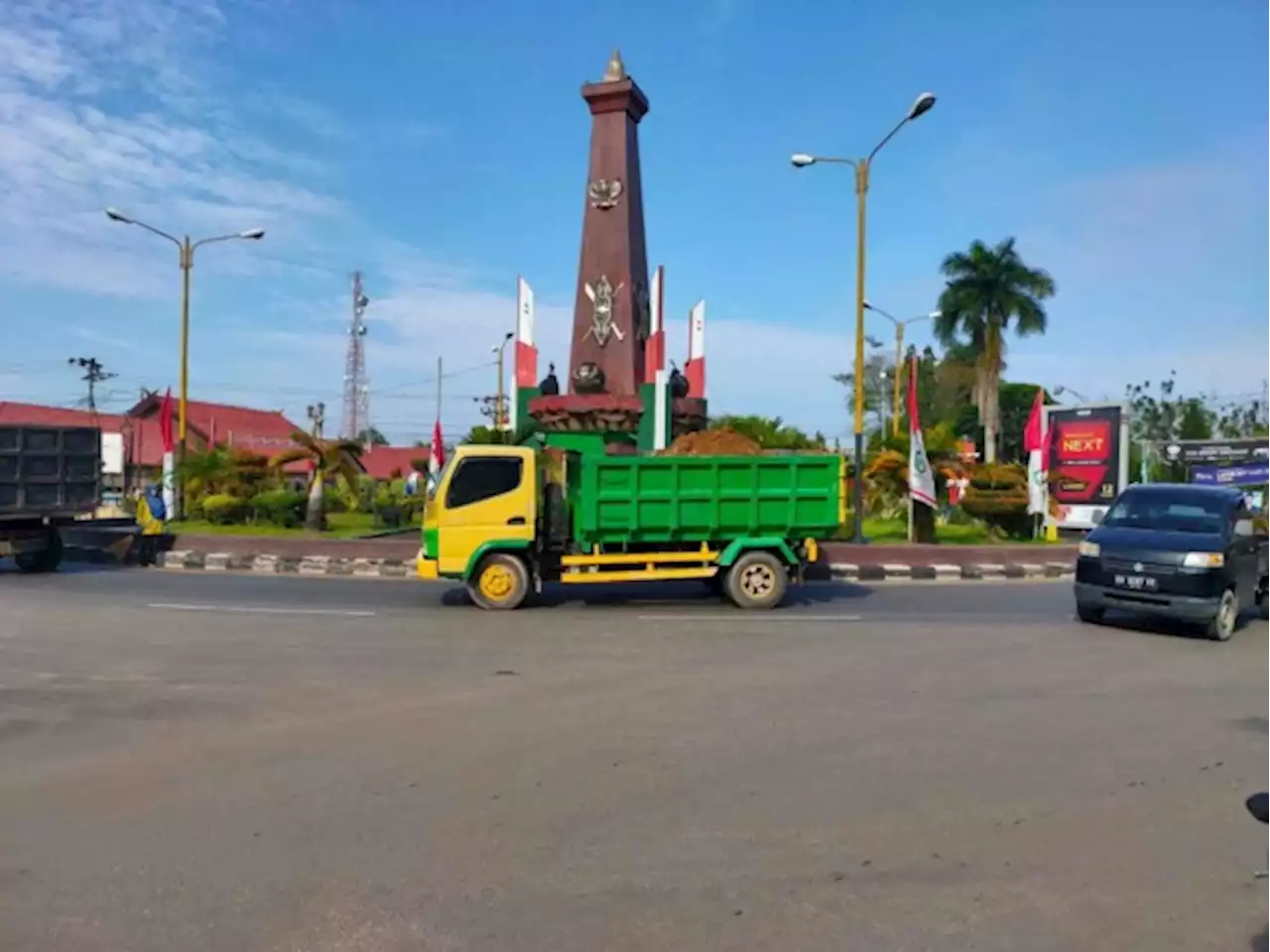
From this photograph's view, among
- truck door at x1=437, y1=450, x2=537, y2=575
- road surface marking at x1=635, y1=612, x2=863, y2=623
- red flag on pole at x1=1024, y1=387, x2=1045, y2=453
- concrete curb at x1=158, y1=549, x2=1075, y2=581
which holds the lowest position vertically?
road surface marking at x1=635, y1=612, x2=863, y2=623

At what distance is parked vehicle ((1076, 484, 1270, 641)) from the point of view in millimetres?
11133

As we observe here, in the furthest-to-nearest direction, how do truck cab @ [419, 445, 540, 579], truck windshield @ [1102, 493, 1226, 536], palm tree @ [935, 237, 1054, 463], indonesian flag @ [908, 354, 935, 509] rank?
palm tree @ [935, 237, 1054, 463], indonesian flag @ [908, 354, 935, 509], truck cab @ [419, 445, 540, 579], truck windshield @ [1102, 493, 1226, 536]

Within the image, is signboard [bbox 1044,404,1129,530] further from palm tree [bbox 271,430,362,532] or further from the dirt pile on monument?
palm tree [bbox 271,430,362,532]

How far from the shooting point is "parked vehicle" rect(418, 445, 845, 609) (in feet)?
43.8

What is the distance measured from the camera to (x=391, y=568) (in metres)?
18.9

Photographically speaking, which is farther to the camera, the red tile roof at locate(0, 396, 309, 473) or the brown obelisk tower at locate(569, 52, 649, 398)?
the red tile roof at locate(0, 396, 309, 473)

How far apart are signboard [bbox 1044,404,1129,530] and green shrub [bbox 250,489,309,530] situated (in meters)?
19.2

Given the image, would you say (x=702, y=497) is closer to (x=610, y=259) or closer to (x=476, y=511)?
(x=476, y=511)

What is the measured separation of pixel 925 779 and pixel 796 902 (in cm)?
190

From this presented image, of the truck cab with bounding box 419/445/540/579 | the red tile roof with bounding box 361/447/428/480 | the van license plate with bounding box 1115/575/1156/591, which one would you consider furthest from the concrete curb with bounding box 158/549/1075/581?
the red tile roof with bounding box 361/447/428/480

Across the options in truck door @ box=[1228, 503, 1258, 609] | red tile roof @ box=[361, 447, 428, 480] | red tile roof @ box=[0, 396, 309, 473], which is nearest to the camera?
truck door @ box=[1228, 503, 1258, 609]

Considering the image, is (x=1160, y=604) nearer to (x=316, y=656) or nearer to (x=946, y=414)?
(x=316, y=656)

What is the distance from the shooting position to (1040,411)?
23.5 m

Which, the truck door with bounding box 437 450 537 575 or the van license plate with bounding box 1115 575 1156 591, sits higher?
the truck door with bounding box 437 450 537 575
